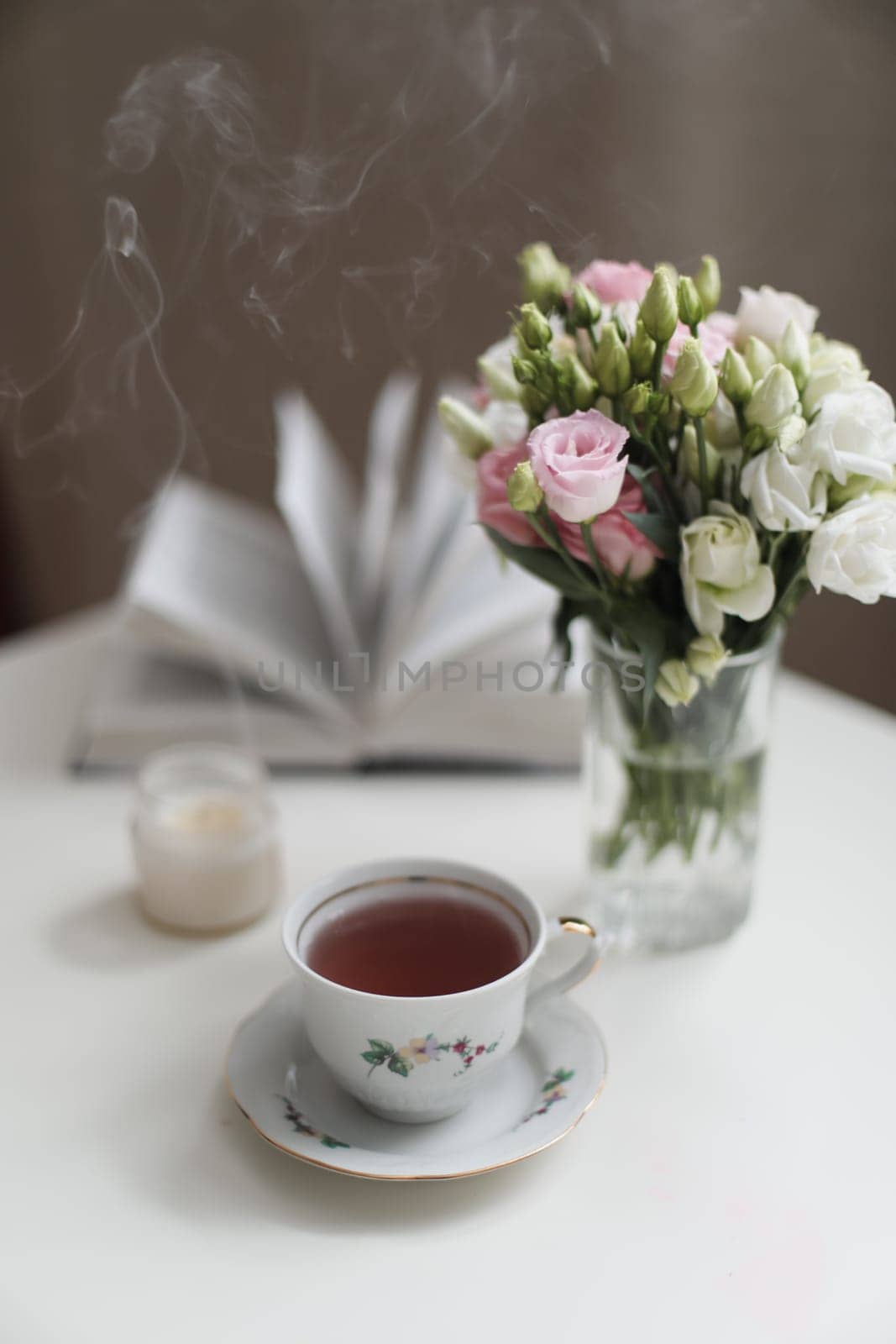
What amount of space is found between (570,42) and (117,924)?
650 mm

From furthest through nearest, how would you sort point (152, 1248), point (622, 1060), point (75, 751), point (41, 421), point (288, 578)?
1. point (41, 421)
2. point (288, 578)
3. point (75, 751)
4. point (622, 1060)
5. point (152, 1248)

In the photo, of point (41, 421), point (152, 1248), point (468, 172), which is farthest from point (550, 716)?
point (41, 421)

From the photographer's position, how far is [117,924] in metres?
0.82

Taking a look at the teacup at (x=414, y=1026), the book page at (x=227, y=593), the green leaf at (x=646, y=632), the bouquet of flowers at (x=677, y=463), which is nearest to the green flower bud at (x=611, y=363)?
the bouquet of flowers at (x=677, y=463)

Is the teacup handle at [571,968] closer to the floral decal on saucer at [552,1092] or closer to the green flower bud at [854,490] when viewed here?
the floral decal on saucer at [552,1092]

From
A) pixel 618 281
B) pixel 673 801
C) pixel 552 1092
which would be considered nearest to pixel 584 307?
pixel 618 281

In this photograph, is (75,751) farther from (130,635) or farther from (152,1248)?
(152,1248)

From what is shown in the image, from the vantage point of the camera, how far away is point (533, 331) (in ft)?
2.02

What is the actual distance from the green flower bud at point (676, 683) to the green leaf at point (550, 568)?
0.05 meters

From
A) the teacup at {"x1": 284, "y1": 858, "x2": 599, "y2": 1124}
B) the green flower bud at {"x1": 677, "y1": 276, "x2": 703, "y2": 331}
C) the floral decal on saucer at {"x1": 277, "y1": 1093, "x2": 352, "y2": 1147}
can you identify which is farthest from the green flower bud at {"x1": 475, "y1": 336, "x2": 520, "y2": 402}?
the floral decal on saucer at {"x1": 277, "y1": 1093, "x2": 352, "y2": 1147}

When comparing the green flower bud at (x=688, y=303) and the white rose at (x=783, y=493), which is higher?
the green flower bud at (x=688, y=303)

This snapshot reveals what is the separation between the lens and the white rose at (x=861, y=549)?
59 cm

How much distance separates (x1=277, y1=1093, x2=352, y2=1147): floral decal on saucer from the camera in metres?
0.58

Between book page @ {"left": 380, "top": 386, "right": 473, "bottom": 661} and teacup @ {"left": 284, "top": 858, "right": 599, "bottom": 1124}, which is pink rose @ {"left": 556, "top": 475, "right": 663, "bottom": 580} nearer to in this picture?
teacup @ {"left": 284, "top": 858, "right": 599, "bottom": 1124}
